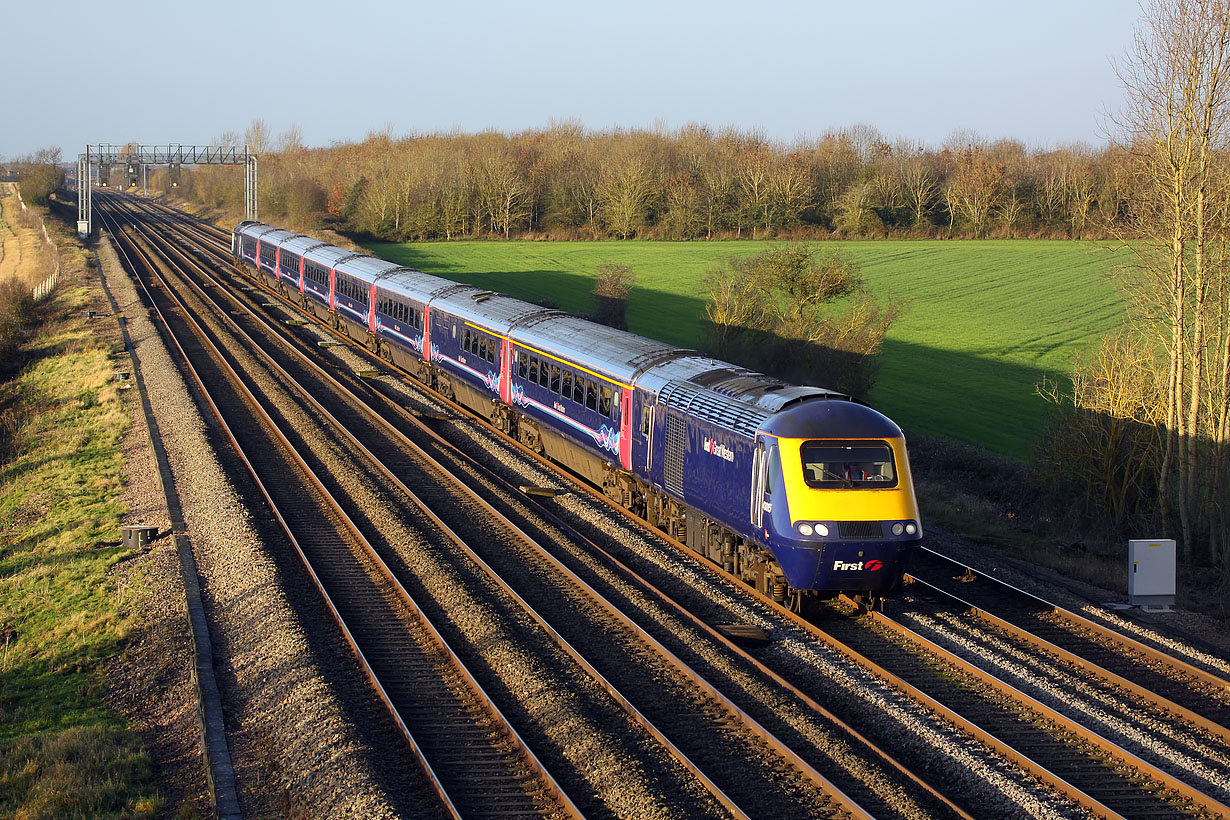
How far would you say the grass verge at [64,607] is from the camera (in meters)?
10.1

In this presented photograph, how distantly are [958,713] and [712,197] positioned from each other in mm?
70823

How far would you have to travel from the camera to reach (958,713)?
11633mm

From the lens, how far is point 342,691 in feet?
39.4

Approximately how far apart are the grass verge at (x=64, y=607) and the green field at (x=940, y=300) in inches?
924

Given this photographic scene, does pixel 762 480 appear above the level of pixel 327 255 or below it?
below

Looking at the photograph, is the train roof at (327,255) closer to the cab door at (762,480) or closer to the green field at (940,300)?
the green field at (940,300)

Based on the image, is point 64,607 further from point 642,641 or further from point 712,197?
point 712,197

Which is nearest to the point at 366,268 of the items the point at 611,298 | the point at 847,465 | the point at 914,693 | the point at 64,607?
the point at 611,298

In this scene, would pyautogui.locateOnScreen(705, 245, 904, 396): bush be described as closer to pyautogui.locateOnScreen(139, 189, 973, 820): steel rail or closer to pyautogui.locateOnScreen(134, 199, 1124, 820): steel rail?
pyautogui.locateOnScreen(139, 189, 973, 820): steel rail

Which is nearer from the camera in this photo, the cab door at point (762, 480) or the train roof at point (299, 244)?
the cab door at point (762, 480)

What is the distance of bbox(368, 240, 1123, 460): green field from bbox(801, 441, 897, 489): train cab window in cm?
1726

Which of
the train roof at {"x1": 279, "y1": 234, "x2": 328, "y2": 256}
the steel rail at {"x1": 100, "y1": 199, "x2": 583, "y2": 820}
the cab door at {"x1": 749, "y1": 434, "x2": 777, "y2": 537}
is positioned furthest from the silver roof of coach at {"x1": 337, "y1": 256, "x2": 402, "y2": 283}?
the cab door at {"x1": 749, "y1": 434, "x2": 777, "y2": 537}

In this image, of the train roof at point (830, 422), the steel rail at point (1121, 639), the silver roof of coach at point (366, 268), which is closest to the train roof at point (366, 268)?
the silver roof of coach at point (366, 268)

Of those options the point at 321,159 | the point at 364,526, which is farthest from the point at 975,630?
the point at 321,159
